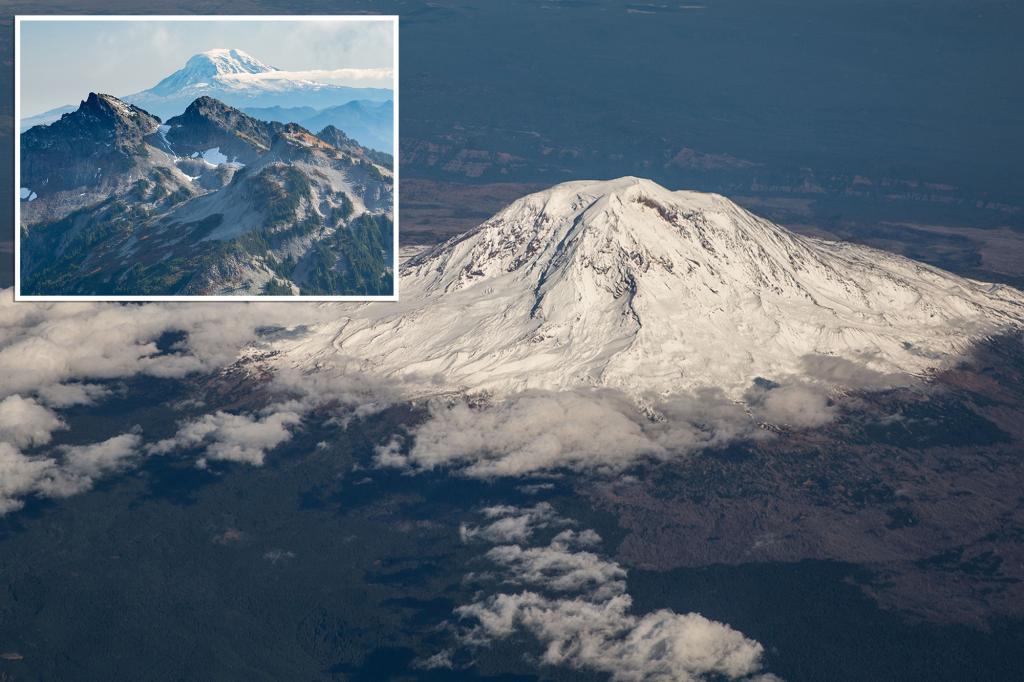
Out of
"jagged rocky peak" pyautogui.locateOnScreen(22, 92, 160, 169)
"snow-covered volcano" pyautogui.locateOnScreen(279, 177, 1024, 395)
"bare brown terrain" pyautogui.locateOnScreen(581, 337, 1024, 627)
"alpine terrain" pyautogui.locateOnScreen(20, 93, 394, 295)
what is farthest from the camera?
"snow-covered volcano" pyautogui.locateOnScreen(279, 177, 1024, 395)

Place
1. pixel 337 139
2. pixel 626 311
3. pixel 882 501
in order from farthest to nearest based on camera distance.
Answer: pixel 626 311
pixel 882 501
pixel 337 139

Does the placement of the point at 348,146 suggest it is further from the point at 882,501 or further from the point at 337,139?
the point at 882,501

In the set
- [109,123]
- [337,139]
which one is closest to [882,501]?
[337,139]

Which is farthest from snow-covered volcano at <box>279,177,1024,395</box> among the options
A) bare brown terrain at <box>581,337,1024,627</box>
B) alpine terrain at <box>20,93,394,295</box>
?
alpine terrain at <box>20,93,394,295</box>

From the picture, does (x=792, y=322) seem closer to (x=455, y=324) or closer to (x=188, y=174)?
(x=455, y=324)

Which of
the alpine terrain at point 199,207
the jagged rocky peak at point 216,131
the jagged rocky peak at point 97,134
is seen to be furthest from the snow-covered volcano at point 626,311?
the jagged rocky peak at point 97,134

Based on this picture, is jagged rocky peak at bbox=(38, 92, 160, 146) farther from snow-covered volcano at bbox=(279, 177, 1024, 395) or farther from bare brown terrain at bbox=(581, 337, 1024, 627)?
bare brown terrain at bbox=(581, 337, 1024, 627)
